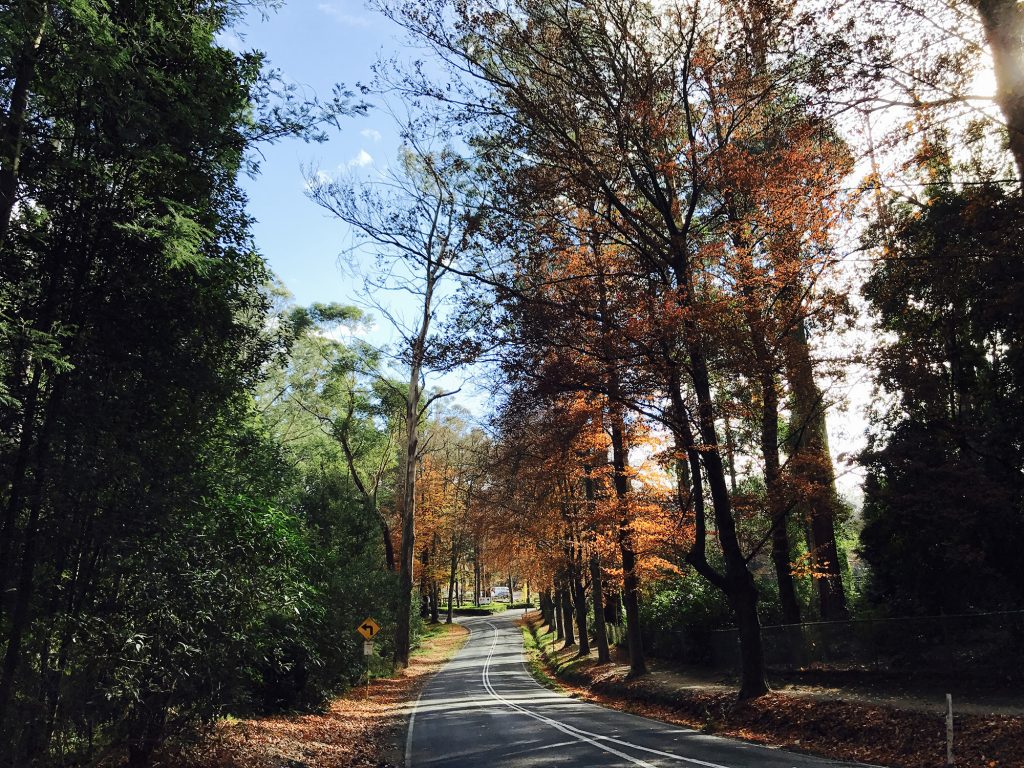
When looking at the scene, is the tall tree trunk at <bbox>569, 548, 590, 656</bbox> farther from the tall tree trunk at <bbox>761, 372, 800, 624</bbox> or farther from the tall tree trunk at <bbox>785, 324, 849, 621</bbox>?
the tall tree trunk at <bbox>785, 324, 849, 621</bbox>

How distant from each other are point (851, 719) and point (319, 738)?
33.3ft

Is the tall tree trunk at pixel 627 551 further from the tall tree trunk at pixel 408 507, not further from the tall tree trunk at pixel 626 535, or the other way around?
the tall tree trunk at pixel 408 507

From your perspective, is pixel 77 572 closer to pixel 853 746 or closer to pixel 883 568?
pixel 853 746

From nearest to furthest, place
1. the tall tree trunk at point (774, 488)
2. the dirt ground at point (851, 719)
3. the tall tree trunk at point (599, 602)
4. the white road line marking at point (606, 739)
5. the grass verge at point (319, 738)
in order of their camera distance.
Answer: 1. the dirt ground at point (851, 719)
2. the white road line marking at point (606, 739)
3. the grass verge at point (319, 738)
4. the tall tree trunk at point (774, 488)
5. the tall tree trunk at point (599, 602)

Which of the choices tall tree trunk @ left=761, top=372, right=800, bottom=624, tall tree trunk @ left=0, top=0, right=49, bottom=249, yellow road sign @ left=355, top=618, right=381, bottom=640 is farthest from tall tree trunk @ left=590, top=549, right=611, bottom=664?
tall tree trunk @ left=0, top=0, right=49, bottom=249

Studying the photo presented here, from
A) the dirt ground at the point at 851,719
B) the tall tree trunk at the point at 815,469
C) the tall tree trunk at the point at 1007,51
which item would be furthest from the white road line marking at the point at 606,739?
the tall tree trunk at the point at 1007,51

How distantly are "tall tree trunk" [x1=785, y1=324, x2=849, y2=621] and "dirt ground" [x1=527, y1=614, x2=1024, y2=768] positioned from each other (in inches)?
160

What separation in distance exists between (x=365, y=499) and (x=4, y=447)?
28606 mm

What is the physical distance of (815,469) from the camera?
16.4 m

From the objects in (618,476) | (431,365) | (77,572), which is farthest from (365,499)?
(77,572)

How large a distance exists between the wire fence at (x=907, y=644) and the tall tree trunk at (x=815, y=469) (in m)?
1.75

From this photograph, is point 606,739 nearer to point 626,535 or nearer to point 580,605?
point 626,535

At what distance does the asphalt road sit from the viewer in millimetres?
10266

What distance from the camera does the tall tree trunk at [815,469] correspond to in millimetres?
15352
